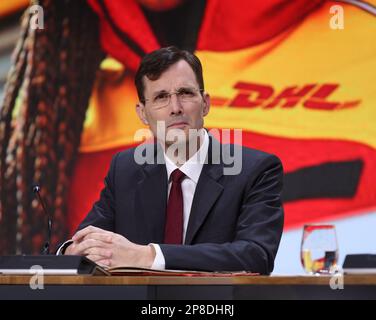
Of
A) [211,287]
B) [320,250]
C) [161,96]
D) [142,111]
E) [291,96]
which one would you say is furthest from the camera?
[291,96]

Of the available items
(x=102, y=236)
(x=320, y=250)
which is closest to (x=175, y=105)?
(x=102, y=236)

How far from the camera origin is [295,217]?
4047 mm

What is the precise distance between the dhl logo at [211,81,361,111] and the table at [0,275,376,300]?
8.34 feet

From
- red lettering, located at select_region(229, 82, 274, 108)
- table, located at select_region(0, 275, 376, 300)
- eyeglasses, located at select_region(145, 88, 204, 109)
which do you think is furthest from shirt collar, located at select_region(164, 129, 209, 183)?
red lettering, located at select_region(229, 82, 274, 108)

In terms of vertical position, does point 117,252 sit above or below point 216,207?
below

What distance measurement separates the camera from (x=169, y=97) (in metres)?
2.71

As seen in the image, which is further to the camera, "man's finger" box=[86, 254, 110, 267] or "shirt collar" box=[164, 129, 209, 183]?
"shirt collar" box=[164, 129, 209, 183]

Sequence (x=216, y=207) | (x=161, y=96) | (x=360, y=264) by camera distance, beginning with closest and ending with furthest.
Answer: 1. (x=360, y=264)
2. (x=216, y=207)
3. (x=161, y=96)

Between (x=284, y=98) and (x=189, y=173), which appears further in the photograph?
(x=284, y=98)

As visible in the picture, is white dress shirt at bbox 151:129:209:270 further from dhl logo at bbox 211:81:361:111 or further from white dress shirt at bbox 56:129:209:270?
dhl logo at bbox 211:81:361:111

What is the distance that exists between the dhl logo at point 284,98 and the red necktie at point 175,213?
1483 mm

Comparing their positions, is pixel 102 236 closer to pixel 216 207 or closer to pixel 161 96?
pixel 216 207

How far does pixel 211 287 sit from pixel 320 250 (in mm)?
530

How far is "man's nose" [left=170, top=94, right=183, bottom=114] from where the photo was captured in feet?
8.79
